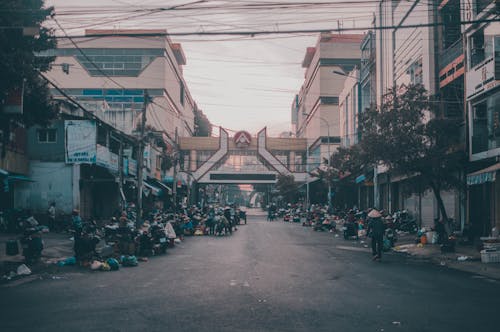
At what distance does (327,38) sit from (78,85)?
4158cm

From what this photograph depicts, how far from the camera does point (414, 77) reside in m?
35.7

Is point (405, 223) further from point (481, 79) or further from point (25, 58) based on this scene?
point (25, 58)

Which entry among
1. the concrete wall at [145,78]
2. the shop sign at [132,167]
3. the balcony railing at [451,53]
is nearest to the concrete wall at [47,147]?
the shop sign at [132,167]

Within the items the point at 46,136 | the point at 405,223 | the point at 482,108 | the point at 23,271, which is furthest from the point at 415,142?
the point at 46,136

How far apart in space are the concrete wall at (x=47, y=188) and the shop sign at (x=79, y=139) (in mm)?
2479

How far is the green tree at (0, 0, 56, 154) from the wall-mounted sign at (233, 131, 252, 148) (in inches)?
2613

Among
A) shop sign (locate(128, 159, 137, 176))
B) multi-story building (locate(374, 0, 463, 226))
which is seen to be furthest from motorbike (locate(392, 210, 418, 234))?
shop sign (locate(128, 159, 137, 176))

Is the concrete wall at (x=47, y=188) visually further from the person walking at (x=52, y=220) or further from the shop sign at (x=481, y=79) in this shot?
the shop sign at (x=481, y=79)

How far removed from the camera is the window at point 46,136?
35594mm

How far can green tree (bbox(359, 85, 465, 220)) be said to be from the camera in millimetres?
24016

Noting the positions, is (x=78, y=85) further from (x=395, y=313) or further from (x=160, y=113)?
(x=395, y=313)

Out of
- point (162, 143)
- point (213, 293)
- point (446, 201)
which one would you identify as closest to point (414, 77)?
point (446, 201)

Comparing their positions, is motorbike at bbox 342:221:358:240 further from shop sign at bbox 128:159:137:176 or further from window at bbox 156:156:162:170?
window at bbox 156:156:162:170

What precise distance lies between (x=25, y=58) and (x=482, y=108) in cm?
2081
